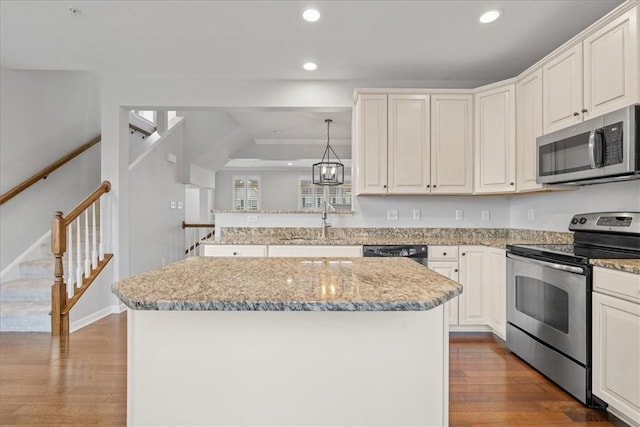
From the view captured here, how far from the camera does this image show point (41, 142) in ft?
13.8

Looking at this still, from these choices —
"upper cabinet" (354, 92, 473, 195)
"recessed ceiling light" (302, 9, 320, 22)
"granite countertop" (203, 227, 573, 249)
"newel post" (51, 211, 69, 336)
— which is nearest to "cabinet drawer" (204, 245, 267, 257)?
"granite countertop" (203, 227, 573, 249)

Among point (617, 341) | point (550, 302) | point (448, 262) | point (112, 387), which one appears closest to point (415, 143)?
point (448, 262)

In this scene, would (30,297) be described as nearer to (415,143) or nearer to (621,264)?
(415,143)

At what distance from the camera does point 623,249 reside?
2.25 m

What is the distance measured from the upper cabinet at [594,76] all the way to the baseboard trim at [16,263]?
207 inches

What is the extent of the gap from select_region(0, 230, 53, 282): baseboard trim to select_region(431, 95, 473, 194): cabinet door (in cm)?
443

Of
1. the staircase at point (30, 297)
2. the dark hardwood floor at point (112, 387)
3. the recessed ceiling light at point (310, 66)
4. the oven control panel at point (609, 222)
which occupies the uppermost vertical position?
the recessed ceiling light at point (310, 66)

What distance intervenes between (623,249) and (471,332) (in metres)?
1.51

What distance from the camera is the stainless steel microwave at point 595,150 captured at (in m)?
2.02

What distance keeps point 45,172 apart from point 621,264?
5284 mm

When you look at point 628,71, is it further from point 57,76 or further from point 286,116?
point 57,76

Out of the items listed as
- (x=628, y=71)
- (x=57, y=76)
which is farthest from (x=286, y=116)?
(x=628, y=71)

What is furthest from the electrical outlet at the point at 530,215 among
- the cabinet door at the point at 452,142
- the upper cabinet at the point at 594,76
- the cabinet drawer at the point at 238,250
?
the cabinet drawer at the point at 238,250

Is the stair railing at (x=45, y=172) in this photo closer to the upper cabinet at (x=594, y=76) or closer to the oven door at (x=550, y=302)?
the oven door at (x=550, y=302)
